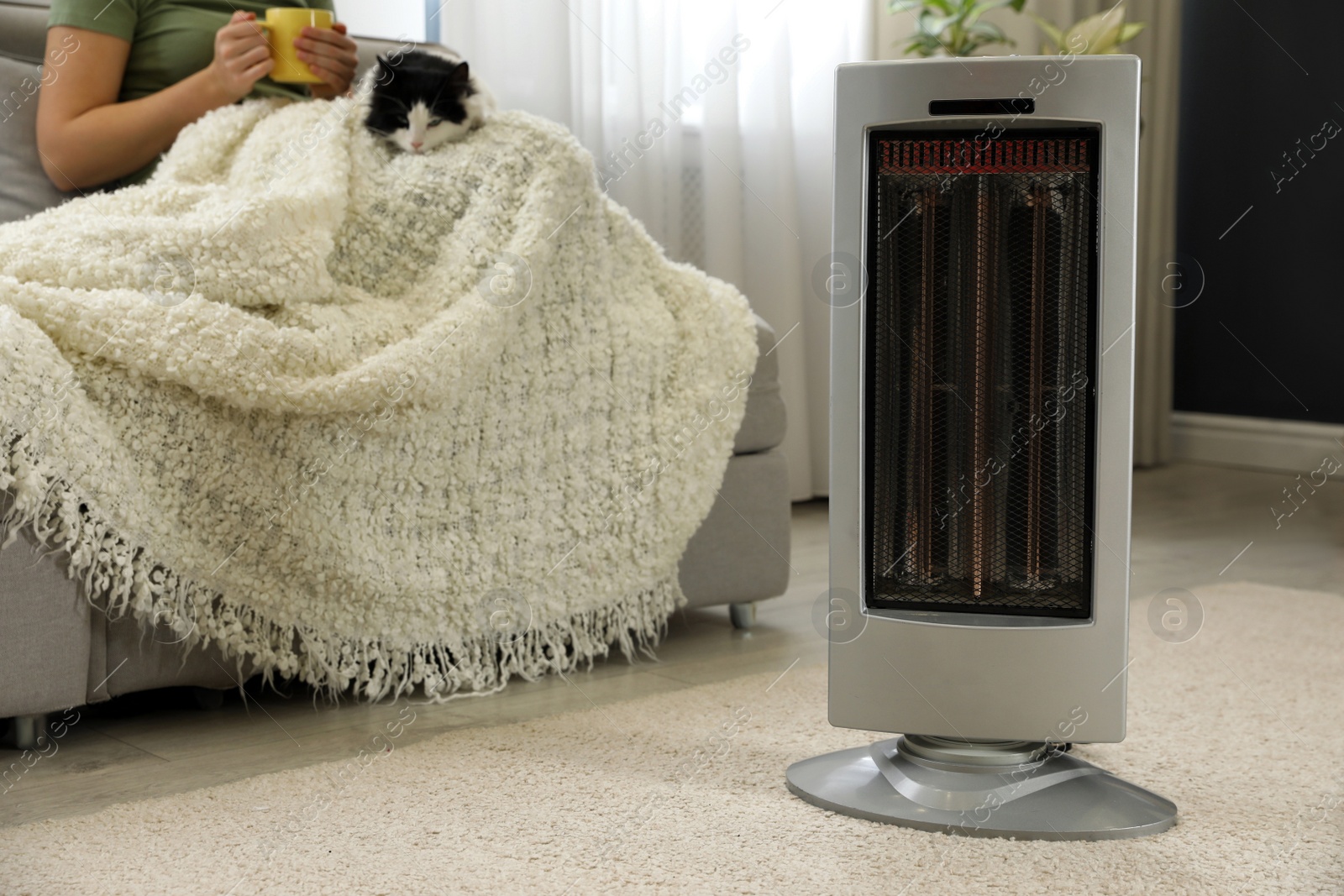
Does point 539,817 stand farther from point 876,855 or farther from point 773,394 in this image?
point 773,394

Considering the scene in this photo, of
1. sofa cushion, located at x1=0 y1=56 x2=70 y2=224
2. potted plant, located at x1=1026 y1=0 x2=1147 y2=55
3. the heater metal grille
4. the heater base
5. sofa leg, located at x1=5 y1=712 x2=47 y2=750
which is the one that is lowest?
sofa leg, located at x1=5 y1=712 x2=47 y2=750

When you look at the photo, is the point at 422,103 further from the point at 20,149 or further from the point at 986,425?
the point at 986,425

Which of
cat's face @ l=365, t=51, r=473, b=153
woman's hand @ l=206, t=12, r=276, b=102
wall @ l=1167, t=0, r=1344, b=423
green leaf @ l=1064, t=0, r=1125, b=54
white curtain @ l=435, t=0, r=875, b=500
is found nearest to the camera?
cat's face @ l=365, t=51, r=473, b=153

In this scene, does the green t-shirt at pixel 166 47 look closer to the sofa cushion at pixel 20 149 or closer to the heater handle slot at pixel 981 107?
the sofa cushion at pixel 20 149

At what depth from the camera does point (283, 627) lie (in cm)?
124

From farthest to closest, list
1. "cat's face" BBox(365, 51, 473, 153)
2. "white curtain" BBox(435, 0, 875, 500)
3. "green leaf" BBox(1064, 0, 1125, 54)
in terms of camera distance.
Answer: "green leaf" BBox(1064, 0, 1125, 54) → "white curtain" BBox(435, 0, 875, 500) → "cat's face" BBox(365, 51, 473, 153)

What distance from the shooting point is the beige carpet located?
2.81 ft

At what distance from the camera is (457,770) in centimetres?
108

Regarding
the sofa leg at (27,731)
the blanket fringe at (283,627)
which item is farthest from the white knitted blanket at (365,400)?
the sofa leg at (27,731)

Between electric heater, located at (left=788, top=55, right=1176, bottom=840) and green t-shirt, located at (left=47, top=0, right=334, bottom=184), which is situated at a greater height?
green t-shirt, located at (left=47, top=0, right=334, bottom=184)

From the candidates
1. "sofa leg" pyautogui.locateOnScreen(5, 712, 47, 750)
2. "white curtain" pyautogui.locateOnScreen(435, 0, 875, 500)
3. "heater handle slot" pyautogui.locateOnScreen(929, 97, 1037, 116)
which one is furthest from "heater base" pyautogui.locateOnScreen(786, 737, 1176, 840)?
"white curtain" pyautogui.locateOnScreen(435, 0, 875, 500)

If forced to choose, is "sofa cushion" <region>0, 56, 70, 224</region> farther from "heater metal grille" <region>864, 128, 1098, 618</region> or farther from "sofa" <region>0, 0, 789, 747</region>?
"heater metal grille" <region>864, 128, 1098, 618</region>

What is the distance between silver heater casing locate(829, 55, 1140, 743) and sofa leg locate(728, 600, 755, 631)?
24.4 inches

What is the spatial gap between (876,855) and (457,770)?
39 centimetres
